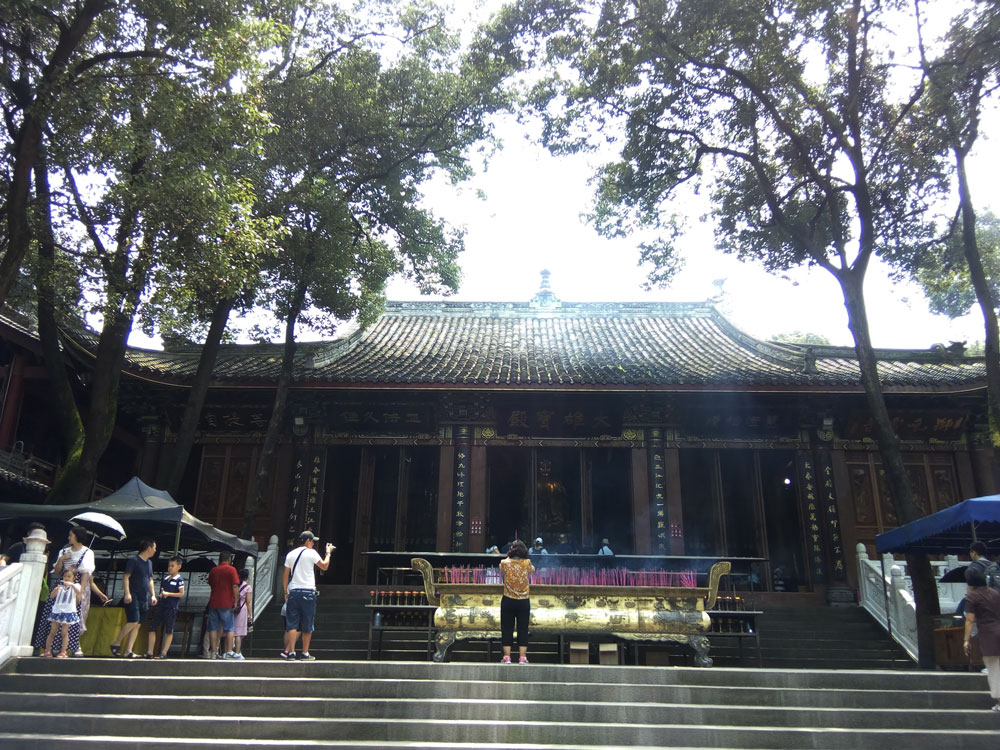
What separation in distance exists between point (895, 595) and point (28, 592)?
9860 millimetres

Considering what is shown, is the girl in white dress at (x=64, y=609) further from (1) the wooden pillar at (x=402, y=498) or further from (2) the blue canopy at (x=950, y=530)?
(2) the blue canopy at (x=950, y=530)

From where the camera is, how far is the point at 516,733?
534cm

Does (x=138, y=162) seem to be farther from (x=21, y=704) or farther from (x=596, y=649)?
(x=596, y=649)

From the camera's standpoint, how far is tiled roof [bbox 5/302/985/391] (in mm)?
12617

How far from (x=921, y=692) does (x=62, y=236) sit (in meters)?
9.88

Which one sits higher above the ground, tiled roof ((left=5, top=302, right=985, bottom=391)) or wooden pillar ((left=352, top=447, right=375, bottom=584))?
tiled roof ((left=5, top=302, right=985, bottom=391))

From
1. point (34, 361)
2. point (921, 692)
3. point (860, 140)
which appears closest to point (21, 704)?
point (921, 692)

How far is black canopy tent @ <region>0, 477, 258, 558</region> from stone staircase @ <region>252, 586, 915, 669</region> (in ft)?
5.66

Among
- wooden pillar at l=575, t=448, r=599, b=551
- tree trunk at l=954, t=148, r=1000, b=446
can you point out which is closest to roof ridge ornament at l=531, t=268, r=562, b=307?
wooden pillar at l=575, t=448, r=599, b=551

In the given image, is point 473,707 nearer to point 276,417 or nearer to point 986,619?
point 986,619

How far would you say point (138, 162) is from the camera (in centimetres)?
869

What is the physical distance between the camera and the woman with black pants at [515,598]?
707cm

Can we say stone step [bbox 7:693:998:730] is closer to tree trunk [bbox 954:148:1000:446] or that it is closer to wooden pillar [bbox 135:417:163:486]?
tree trunk [bbox 954:148:1000:446]

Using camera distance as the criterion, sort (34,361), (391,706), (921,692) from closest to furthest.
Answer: (391,706), (921,692), (34,361)
